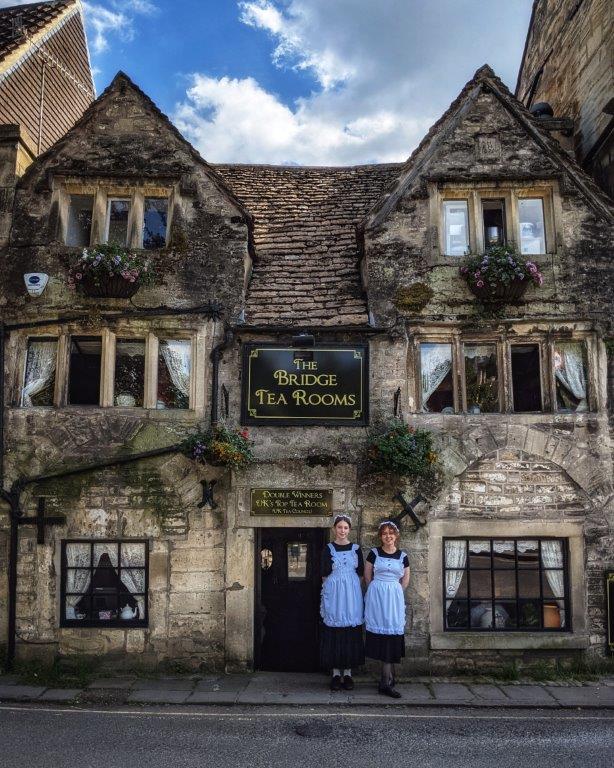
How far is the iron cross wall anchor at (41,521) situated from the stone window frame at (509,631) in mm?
5572

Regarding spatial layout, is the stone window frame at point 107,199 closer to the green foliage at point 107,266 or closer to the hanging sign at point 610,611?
the green foliage at point 107,266

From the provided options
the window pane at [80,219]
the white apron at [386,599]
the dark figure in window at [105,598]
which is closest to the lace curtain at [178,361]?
the window pane at [80,219]

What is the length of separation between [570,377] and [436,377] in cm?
207

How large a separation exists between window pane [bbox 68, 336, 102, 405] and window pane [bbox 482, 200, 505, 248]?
6.55m

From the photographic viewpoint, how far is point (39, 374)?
436 inches

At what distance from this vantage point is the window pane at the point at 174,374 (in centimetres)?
1104

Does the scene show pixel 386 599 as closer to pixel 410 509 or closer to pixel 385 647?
pixel 385 647

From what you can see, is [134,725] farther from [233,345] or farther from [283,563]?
[233,345]

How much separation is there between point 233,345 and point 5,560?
468 cm

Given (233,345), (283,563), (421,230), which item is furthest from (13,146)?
(283,563)

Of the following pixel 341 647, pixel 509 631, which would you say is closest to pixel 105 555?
pixel 341 647

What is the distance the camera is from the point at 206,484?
1048 centimetres

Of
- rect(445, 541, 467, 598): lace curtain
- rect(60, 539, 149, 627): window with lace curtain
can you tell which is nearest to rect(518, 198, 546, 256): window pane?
rect(445, 541, 467, 598): lace curtain

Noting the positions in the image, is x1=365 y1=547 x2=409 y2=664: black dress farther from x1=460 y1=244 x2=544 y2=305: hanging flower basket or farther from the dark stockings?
x1=460 y1=244 x2=544 y2=305: hanging flower basket
